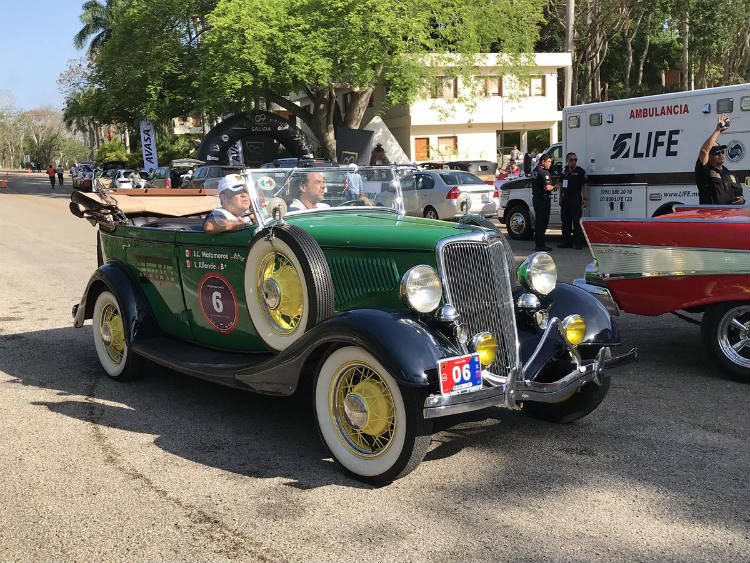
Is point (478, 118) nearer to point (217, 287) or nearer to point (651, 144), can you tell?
point (651, 144)

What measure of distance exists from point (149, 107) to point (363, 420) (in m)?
33.3

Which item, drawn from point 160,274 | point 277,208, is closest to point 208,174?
point 160,274

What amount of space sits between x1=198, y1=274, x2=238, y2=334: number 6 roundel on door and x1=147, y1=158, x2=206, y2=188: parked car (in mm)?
22508

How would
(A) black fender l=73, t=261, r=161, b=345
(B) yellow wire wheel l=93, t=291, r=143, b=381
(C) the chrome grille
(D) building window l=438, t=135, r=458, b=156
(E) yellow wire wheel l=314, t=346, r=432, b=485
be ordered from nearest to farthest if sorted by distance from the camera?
1. (E) yellow wire wheel l=314, t=346, r=432, b=485
2. (C) the chrome grille
3. (A) black fender l=73, t=261, r=161, b=345
4. (B) yellow wire wheel l=93, t=291, r=143, b=381
5. (D) building window l=438, t=135, r=458, b=156

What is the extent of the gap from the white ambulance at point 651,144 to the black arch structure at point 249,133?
66.6 ft

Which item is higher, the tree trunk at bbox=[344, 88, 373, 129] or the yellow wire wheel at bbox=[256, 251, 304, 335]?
the tree trunk at bbox=[344, 88, 373, 129]

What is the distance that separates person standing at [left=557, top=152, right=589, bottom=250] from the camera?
13.3m

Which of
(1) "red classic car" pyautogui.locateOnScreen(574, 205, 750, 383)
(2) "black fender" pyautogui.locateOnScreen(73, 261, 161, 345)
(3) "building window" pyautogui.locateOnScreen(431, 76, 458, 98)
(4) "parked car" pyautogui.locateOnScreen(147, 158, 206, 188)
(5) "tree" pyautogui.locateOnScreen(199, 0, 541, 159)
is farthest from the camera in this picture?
(3) "building window" pyautogui.locateOnScreen(431, 76, 458, 98)

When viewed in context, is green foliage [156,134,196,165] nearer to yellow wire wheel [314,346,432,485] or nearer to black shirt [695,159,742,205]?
black shirt [695,159,742,205]

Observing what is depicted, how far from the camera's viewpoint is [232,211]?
5.33m

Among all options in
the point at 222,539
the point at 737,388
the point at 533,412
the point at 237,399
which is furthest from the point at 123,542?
the point at 737,388

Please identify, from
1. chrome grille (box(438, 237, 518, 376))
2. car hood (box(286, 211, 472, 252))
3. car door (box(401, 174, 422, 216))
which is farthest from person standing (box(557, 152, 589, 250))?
chrome grille (box(438, 237, 518, 376))

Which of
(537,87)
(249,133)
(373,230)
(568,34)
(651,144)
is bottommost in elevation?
(373,230)

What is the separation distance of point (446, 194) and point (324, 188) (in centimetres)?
1288
